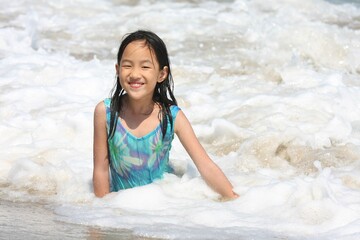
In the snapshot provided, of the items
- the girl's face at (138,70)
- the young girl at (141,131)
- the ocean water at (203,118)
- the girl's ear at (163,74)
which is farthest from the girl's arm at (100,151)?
the girl's ear at (163,74)

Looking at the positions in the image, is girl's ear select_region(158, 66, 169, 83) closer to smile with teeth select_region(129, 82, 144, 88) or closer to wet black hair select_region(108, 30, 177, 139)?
wet black hair select_region(108, 30, 177, 139)

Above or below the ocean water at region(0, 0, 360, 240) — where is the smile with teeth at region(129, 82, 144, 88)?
above

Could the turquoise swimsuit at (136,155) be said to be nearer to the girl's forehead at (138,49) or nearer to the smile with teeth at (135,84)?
the smile with teeth at (135,84)

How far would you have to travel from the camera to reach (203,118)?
5559 mm

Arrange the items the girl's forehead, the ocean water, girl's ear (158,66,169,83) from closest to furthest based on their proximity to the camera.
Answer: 1. the ocean water
2. the girl's forehead
3. girl's ear (158,66,169,83)

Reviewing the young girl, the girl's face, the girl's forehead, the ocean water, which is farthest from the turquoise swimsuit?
the girl's forehead

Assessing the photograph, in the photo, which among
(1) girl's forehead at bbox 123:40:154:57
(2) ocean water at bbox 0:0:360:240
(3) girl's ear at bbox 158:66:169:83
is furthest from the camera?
(3) girl's ear at bbox 158:66:169:83

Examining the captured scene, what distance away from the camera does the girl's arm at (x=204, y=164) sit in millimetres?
3938

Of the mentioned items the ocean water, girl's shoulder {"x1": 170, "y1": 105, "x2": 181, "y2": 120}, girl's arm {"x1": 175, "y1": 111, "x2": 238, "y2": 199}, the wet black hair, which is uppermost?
the wet black hair

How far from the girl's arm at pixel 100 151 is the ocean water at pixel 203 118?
4.2 inches

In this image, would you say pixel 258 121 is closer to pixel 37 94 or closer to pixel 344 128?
pixel 344 128

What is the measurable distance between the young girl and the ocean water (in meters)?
0.11

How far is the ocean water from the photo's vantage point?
361 centimetres

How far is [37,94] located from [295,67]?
2284 mm
